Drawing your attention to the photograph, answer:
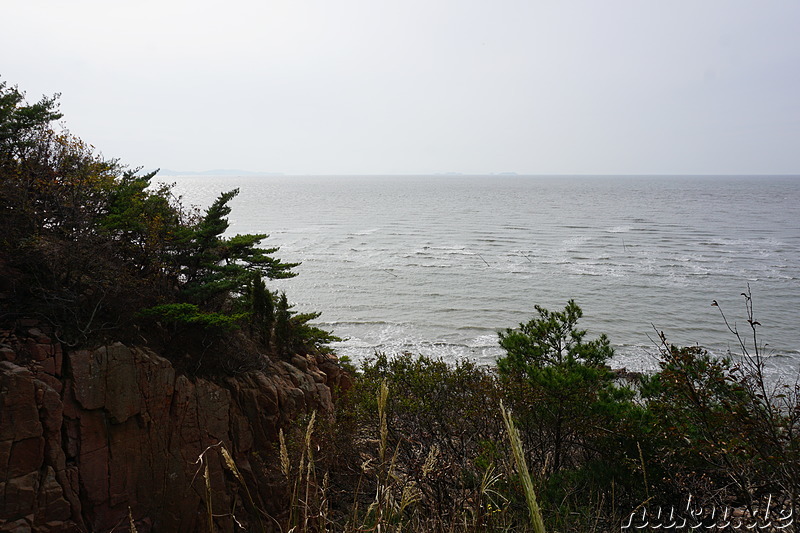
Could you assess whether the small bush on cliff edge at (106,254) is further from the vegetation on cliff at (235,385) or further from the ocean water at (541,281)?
the ocean water at (541,281)

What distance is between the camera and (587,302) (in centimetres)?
2859

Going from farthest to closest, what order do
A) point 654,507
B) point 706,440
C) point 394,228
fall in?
point 394,228
point 654,507
point 706,440

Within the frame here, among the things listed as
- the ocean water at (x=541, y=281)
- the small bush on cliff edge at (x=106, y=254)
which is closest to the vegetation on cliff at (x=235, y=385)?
the small bush on cliff edge at (x=106, y=254)

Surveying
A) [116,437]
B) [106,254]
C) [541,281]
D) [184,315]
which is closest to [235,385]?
[184,315]

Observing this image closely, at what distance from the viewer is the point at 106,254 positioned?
11266 millimetres

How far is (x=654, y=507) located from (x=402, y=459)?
15.4 ft

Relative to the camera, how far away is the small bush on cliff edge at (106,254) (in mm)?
10289

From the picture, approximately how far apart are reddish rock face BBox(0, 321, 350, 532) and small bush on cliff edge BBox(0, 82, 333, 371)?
76 cm

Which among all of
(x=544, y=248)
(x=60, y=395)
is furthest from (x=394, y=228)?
(x=60, y=395)

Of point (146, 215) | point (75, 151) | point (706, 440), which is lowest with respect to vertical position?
point (706, 440)

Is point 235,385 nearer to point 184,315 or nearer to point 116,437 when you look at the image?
point 184,315

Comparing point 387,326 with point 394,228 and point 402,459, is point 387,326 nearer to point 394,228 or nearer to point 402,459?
point 402,459

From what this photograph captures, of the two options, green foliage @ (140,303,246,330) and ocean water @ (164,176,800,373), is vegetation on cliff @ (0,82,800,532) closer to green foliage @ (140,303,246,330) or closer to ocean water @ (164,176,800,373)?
green foliage @ (140,303,246,330)

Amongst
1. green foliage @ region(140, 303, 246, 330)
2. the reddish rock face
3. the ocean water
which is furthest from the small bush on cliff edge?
the ocean water
